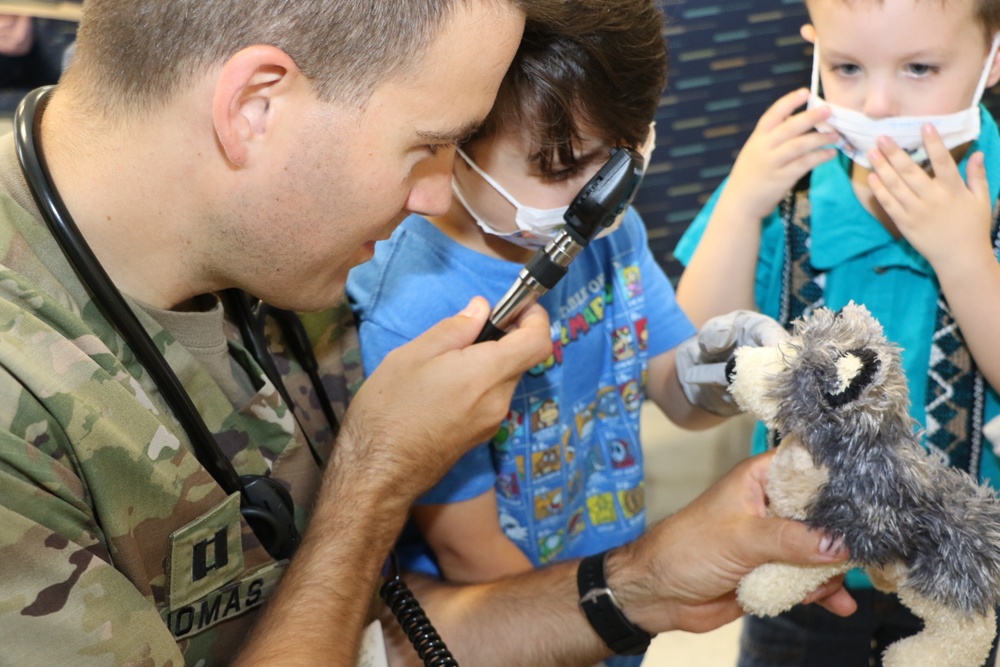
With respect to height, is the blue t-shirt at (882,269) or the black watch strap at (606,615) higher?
the blue t-shirt at (882,269)

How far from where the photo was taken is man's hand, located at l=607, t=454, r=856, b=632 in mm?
1069

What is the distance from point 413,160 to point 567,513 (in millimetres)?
631

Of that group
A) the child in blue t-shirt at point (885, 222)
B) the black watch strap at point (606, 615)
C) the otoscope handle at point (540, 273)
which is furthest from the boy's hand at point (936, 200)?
the black watch strap at point (606, 615)

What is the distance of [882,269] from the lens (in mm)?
1513

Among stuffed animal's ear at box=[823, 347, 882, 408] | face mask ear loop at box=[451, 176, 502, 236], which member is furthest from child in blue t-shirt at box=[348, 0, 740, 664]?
stuffed animal's ear at box=[823, 347, 882, 408]

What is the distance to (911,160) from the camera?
4.63 feet

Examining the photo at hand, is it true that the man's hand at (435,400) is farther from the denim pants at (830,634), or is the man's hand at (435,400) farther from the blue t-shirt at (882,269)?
the denim pants at (830,634)

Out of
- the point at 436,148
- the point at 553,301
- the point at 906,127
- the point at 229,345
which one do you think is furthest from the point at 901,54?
the point at 229,345

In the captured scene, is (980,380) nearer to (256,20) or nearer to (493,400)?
(493,400)

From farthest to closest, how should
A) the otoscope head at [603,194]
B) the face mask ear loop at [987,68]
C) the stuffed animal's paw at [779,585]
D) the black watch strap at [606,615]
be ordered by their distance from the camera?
the face mask ear loop at [987,68], the black watch strap at [606,615], the otoscope head at [603,194], the stuffed animal's paw at [779,585]

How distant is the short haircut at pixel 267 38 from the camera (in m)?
1.00

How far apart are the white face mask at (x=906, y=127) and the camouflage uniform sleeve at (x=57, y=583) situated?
1.18m

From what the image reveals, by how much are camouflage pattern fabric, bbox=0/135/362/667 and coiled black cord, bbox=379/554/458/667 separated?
0.18m

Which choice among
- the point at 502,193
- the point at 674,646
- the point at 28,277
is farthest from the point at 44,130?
the point at 674,646
